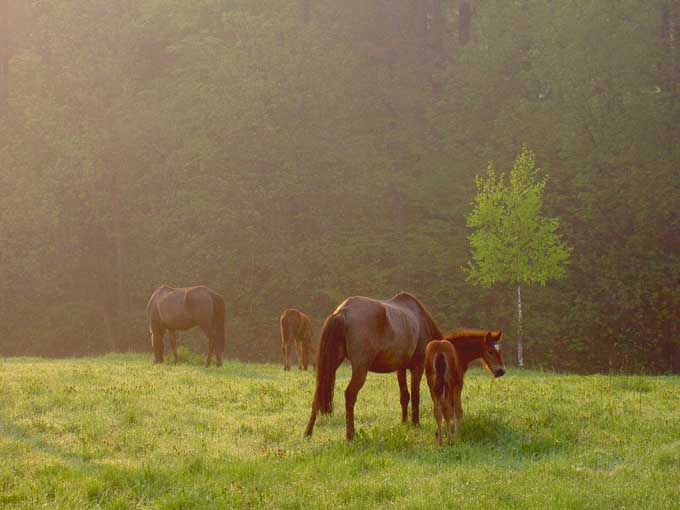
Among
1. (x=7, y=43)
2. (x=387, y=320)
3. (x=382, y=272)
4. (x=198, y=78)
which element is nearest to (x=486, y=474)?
(x=387, y=320)

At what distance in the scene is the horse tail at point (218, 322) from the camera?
77.5 ft

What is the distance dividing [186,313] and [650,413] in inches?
589

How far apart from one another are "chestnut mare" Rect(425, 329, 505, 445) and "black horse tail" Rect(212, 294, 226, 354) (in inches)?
522

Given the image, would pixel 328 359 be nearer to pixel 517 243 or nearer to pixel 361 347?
pixel 361 347

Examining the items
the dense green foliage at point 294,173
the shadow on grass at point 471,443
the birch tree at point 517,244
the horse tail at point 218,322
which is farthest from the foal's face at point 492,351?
the dense green foliage at point 294,173

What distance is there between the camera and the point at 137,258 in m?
39.8

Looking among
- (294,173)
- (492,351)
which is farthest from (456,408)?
(294,173)

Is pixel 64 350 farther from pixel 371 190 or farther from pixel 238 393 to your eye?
pixel 238 393

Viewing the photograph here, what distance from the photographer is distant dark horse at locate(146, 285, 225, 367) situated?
934 inches

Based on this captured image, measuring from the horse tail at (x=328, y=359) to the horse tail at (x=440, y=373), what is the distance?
53.8 inches

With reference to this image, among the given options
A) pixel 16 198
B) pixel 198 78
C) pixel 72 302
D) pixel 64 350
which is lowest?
pixel 64 350

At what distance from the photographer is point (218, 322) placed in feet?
77.9

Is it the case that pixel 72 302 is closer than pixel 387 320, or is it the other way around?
pixel 387 320

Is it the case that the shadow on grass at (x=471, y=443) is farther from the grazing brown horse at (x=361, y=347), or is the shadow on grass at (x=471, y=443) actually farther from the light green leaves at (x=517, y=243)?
the light green leaves at (x=517, y=243)
